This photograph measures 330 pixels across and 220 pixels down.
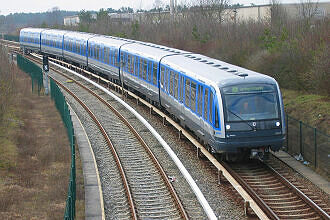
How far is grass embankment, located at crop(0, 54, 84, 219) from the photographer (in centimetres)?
1600

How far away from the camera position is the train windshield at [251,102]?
52.7 ft

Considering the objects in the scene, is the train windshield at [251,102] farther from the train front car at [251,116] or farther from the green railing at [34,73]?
the green railing at [34,73]

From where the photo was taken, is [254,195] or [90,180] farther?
[90,180]

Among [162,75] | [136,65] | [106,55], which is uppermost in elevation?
[106,55]

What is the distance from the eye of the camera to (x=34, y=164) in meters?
21.1

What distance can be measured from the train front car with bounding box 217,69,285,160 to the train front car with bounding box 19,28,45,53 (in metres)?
44.4

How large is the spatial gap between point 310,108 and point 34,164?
44.3ft

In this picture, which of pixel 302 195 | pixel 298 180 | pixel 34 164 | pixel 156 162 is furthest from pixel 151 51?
pixel 302 195

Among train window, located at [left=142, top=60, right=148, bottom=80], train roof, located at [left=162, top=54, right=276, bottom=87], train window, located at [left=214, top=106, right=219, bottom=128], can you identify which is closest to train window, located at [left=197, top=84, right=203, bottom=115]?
train roof, located at [left=162, top=54, right=276, bottom=87]

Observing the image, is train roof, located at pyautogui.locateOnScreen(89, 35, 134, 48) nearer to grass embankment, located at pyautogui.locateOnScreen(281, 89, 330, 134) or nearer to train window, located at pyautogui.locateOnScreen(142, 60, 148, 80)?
train window, located at pyautogui.locateOnScreen(142, 60, 148, 80)

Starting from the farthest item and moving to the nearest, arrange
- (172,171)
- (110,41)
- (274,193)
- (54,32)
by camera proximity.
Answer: (54,32) → (110,41) → (172,171) → (274,193)

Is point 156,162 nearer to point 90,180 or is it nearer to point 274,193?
point 90,180

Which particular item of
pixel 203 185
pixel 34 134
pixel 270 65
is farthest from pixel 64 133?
pixel 270 65

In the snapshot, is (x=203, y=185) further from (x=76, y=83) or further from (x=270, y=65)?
(x=76, y=83)
